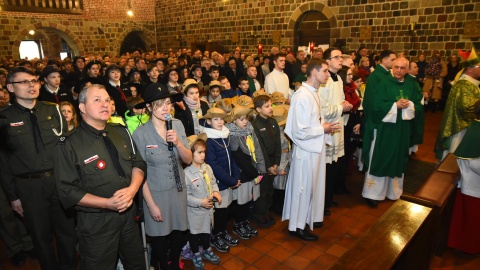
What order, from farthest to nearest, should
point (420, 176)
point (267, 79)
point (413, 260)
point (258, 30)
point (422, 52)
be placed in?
point (258, 30)
point (422, 52)
point (267, 79)
point (420, 176)
point (413, 260)

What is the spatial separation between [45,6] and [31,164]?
16457 mm

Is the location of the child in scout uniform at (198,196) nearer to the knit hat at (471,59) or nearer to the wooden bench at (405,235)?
the wooden bench at (405,235)

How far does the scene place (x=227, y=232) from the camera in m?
4.09

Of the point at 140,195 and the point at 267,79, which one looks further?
the point at 267,79

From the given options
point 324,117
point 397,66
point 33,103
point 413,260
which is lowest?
point 413,260

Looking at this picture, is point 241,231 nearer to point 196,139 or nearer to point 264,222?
point 264,222

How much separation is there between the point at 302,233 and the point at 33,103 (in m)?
3.23

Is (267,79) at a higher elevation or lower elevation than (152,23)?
lower

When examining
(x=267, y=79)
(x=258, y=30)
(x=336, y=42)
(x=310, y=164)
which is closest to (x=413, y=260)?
(x=310, y=164)

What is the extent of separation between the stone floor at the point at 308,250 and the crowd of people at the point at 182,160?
0.12 meters

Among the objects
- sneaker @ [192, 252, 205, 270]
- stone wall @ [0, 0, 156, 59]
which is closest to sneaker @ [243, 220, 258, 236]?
sneaker @ [192, 252, 205, 270]

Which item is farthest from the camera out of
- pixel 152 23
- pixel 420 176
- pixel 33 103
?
pixel 152 23

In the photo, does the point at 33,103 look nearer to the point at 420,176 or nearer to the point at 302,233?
the point at 302,233

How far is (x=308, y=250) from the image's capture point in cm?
377
